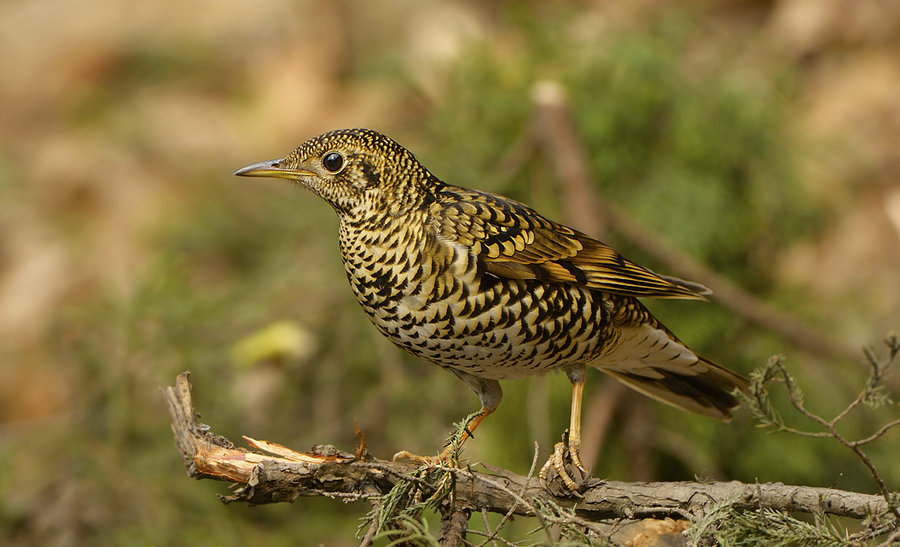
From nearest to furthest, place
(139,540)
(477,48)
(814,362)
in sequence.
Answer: (139,540) < (814,362) < (477,48)

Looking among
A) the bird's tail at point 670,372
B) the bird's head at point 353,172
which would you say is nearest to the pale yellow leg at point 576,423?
the bird's tail at point 670,372

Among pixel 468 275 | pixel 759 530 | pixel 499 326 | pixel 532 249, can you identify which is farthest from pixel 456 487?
pixel 532 249

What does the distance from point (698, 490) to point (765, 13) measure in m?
8.05

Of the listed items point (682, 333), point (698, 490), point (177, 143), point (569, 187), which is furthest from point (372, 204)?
point (177, 143)

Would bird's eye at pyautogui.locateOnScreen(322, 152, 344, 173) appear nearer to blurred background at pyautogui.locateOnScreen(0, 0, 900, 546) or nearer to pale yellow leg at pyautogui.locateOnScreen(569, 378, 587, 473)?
pale yellow leg at pyautogui.locateOnScreen(569, 378, 587, 473)

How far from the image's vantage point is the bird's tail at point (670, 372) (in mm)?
3633

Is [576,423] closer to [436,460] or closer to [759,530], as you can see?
[436,460]

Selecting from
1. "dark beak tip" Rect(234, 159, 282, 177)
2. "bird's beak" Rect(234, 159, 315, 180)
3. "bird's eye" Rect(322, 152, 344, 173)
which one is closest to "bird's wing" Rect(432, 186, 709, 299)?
"bird's eye" Rect(322, 152, 344, 173)

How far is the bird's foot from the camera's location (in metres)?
2.82

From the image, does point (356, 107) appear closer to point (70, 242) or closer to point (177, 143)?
point (177, 143)

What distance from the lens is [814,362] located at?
5.75 metres

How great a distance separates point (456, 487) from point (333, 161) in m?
1.17

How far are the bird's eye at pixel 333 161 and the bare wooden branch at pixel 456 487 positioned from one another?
0.86 meters

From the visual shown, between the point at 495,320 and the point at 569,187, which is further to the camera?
the point at 569,187
